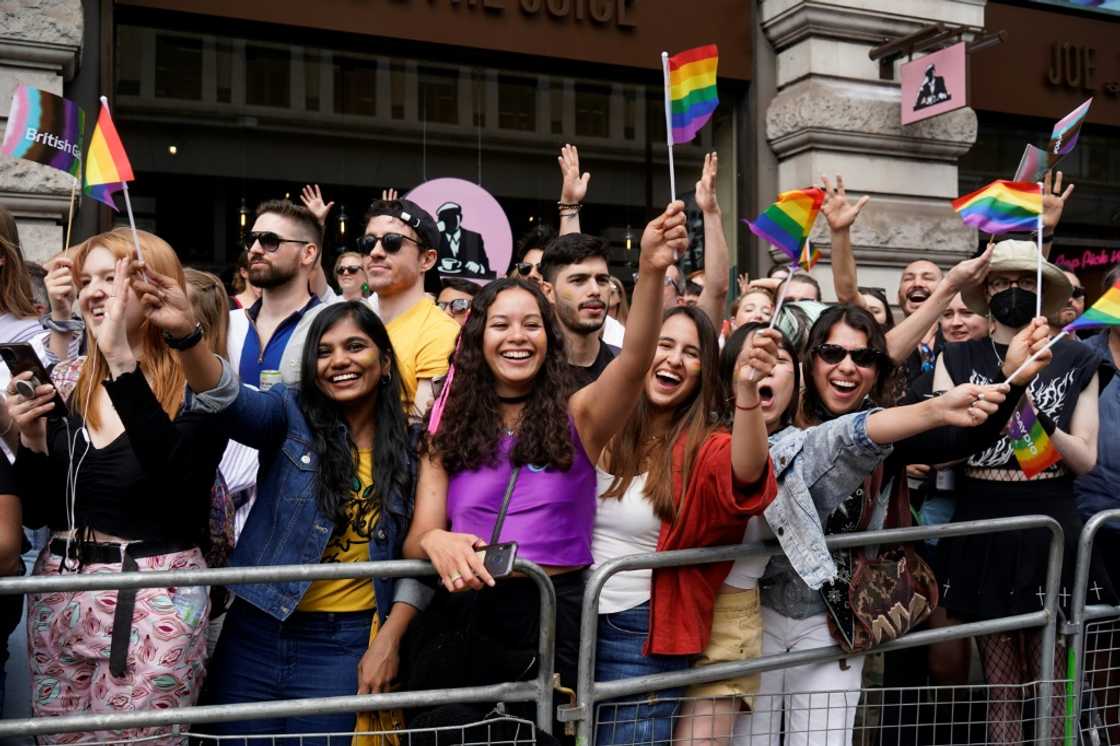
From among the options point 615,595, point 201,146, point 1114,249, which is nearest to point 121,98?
point 201,146

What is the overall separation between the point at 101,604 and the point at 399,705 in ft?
3.04

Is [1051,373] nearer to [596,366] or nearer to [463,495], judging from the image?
[596,366]

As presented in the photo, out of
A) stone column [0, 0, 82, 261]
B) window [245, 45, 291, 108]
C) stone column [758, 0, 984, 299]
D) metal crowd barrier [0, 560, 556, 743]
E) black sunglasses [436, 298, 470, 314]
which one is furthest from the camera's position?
stone column [758, 0, 984, 299]

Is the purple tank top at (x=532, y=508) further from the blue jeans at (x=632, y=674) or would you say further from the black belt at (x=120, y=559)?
the black belt at (x=120, y=559)

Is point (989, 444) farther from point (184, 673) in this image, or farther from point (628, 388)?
point (184, 673)

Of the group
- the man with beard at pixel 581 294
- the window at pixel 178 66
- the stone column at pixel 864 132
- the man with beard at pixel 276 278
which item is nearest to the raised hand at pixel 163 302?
the man with beard at pixel 276 278

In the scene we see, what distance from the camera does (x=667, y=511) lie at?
3297 mm

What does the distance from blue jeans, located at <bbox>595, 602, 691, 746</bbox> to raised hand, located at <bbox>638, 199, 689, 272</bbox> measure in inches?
41.9

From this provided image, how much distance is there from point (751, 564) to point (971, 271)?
1477mm

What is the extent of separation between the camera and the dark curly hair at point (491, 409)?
10.5 feet

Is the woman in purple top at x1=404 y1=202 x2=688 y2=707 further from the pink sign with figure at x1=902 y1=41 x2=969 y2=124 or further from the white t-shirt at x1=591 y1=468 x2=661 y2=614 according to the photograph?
the pink sign with figure at x1=902 y1=41 x2=969 y2=124

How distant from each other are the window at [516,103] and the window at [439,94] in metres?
0.37

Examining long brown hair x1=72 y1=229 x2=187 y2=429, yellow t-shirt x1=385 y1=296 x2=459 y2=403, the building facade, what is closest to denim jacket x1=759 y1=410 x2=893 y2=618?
yellow t-shirt x1=385 y1=296 x2=459 y2=403

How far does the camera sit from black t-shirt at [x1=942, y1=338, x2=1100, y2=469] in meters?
4.46
